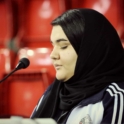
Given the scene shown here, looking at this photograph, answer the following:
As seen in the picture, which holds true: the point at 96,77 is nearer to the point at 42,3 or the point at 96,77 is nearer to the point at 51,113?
the point at 51,113

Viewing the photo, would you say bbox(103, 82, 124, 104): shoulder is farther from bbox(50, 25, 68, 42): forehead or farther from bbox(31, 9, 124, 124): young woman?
bbox(50, 25, 68, 42): forehead

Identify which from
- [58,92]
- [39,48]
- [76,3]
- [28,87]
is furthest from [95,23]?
[76,3]

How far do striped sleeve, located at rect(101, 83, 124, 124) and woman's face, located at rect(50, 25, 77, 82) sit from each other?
97mm

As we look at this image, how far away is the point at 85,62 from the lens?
60cm

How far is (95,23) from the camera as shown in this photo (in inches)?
24.6

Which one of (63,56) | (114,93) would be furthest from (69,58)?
(114,93)

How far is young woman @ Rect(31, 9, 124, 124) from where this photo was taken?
1.93 feet

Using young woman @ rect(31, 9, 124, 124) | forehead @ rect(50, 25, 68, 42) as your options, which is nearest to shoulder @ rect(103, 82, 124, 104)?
young woman @ rect(31, 9, 124, 124)

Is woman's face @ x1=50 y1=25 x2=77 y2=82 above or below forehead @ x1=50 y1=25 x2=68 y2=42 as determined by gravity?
below

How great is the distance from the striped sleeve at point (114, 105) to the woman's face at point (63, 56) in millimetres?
97

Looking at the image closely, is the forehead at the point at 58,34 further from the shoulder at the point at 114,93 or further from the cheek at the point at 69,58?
the shoulder at the point at 114,93

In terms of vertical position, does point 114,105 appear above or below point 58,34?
below

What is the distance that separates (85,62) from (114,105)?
113 millimetres

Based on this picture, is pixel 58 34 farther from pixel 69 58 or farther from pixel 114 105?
pixel 114 105
